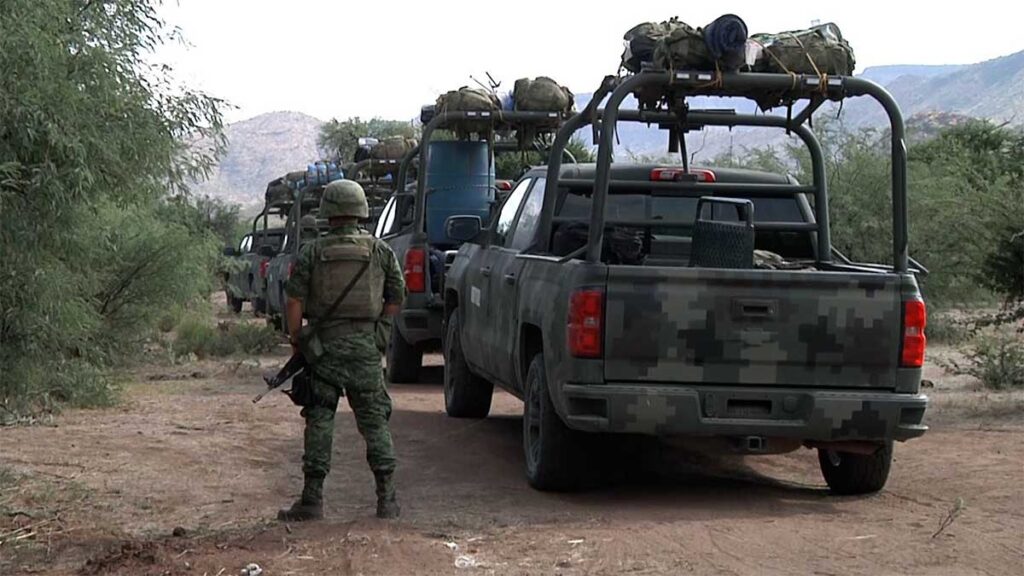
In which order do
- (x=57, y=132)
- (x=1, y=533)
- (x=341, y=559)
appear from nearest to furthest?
(x=341, y=559) < (x=1, y=533) < (x=57, y=132)

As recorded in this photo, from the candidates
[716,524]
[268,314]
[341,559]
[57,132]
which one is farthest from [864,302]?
[268,314]

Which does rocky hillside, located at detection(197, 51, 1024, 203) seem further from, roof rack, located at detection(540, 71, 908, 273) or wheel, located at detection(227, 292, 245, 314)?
roof rack, located at detection(540, 71, 908, 273)

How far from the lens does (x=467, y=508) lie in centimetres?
753

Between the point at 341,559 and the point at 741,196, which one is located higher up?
the point at 741,196

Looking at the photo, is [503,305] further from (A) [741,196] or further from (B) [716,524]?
(B) [716,524]

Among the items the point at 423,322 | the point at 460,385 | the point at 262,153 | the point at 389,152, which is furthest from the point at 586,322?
the point at 262,153

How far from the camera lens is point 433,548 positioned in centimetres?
629

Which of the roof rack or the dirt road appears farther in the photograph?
the roof rack

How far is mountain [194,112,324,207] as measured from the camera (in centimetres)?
13725

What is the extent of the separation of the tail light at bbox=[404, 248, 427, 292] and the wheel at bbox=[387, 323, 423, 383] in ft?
2.68

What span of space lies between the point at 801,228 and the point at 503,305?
76.2 inches

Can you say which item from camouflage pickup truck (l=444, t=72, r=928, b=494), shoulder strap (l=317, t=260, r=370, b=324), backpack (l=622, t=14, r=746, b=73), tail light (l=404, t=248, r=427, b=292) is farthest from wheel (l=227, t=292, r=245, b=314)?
backpack (l=622, t=14, r=746, b=73)

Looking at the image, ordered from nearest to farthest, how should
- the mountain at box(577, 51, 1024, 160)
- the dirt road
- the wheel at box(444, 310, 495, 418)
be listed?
the dirt road, the wheel at box(444, 310, 495, 418), the mountain at box(577, 51, 1024, 160)

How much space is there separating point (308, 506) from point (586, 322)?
1660 millimetres
